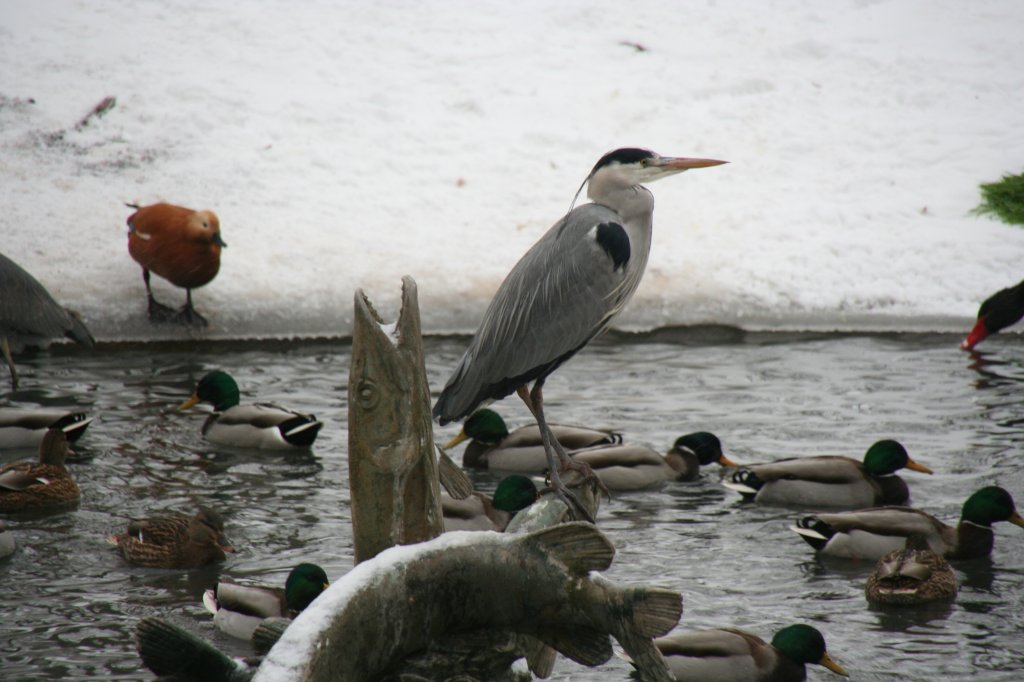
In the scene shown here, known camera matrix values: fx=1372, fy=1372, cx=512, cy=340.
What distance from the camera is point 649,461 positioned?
838 centimetres

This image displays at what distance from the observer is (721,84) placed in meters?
15.5

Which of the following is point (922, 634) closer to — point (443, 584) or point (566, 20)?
point (443, 584)

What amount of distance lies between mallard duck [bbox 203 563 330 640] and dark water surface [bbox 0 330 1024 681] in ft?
0.33

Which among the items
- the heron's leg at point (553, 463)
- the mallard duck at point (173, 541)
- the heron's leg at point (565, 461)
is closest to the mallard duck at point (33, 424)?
the mallard duck at point (173, 541)

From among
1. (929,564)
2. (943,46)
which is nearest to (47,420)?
(929,564)

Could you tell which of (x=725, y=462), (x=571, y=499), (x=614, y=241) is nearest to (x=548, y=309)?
(x=614, y=241)

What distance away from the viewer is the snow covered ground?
485 inches

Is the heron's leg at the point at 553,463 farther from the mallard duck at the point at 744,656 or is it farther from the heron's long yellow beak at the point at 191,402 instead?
the heron's long yellow beak at the point at 191,402

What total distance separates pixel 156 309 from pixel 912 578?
7.39 metres

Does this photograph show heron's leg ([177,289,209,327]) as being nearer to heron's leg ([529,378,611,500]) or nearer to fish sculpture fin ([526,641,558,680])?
heron's leg ([529,378,611,500])

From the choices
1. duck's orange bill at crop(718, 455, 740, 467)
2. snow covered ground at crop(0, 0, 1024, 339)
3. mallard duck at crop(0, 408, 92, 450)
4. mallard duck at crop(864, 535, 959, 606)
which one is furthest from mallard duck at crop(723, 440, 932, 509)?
mallard duck at crop(0, 408, 92, 450)

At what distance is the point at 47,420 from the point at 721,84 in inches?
361

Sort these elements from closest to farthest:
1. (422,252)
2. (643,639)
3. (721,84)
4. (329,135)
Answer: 1. (643,639)
2. (422,252)
3. (329,135)
4. (721,84)

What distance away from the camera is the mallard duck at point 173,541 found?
6.89 meters
